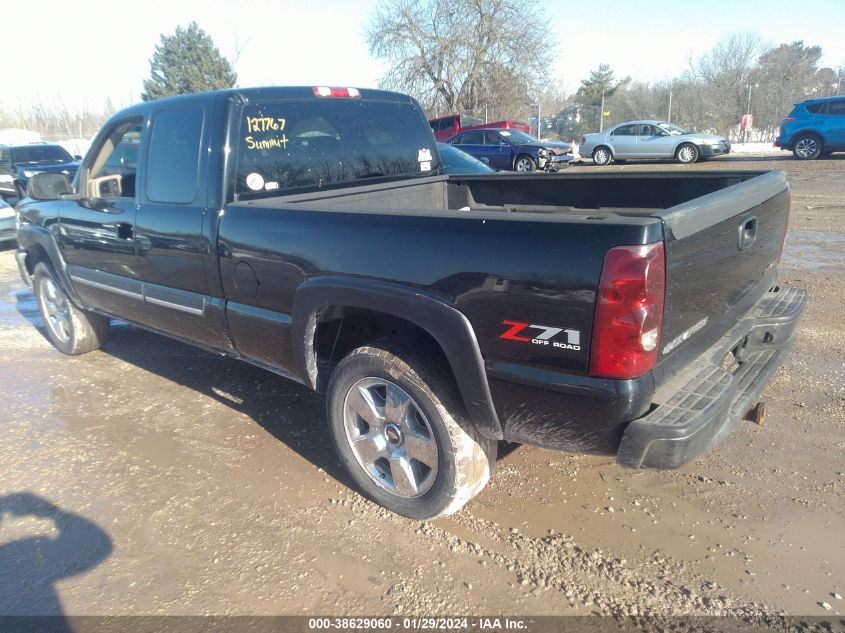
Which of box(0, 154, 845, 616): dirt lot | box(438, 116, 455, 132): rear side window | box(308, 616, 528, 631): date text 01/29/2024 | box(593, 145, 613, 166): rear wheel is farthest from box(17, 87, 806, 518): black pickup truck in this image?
box(438, 116, 455, 132): rear side window

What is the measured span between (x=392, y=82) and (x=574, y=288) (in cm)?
3543

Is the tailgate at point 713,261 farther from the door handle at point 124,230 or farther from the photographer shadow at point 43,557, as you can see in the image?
the door handle at point 124,230

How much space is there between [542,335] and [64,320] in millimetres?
4784

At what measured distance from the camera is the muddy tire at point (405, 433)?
2.65 metres

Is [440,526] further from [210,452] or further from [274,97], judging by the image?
[274,97]

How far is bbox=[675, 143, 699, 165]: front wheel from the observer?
19094 millimetres

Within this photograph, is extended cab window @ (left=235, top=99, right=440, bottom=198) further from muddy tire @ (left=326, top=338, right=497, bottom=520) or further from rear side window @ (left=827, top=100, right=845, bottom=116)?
rear side window @ (left=827, top=100, right=845, bottom=116)

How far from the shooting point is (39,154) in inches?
661

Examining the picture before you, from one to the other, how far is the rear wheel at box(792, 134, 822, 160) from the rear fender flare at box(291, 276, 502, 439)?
19.4 metres

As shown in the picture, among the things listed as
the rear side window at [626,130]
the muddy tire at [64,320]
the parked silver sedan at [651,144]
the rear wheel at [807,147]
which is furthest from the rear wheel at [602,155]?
the muddy tire at [64,320]

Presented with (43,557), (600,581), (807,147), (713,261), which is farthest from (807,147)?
(43,557)

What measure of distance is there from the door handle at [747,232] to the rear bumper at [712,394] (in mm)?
378

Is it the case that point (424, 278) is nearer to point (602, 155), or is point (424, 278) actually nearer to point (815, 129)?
point (815, 129)

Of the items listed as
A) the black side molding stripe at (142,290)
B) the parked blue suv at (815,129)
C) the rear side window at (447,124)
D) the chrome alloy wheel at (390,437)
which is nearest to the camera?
the chrome alloy wheel at (390,437)
